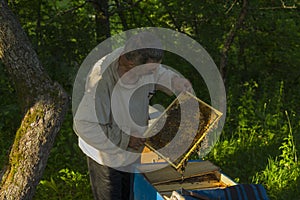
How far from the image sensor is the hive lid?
2.90m

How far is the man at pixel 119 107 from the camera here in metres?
2.77

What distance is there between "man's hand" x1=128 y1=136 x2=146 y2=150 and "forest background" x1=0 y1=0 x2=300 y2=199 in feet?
4.68

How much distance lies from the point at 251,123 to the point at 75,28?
2499 mm

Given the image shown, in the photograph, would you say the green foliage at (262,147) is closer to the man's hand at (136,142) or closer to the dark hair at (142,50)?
the man's hand at (136,142)

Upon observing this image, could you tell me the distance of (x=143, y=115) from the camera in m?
3.16

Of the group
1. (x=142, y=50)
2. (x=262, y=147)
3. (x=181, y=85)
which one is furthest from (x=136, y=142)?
(x=262, y=147)

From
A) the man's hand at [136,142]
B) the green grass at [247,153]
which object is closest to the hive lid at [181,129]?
the man's hand at [136,142]

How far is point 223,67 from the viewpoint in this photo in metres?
5.75

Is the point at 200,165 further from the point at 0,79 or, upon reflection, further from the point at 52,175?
the point at 0,79

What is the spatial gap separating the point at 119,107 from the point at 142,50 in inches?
18.3

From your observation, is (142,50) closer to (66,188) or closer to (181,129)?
(181,129)

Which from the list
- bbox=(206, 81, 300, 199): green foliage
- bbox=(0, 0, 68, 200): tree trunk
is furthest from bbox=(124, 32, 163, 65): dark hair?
bbox=(206, 81, 300, 199): green foliage

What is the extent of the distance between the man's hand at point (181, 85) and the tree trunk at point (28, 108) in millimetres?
800

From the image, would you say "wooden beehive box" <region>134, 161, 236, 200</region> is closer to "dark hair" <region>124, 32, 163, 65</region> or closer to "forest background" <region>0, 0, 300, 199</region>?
"dark hair" <region>124, 32, 163, 65</region>
